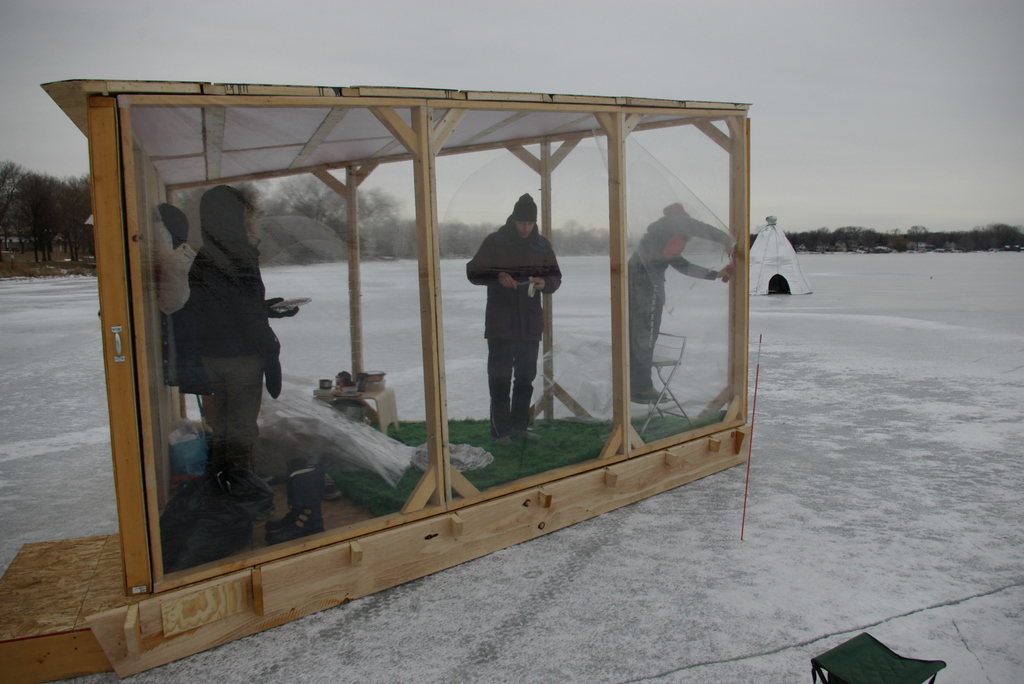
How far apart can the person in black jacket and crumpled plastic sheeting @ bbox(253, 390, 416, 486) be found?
0.06 m

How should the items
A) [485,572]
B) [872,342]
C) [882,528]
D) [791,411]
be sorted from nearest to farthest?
1. [485,572]
2. [882,528]
3. [791,411]
4. [872,342]

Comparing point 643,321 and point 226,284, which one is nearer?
point 226,284

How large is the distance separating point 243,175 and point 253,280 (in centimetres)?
50

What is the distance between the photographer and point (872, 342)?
10.8 metres

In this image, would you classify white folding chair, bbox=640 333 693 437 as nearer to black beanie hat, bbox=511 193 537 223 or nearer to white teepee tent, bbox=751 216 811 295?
black beanie hat, bbox=511 193 537 223

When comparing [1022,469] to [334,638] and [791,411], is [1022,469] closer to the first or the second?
[791,411]

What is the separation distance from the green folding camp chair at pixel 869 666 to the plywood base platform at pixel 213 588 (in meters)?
1.84

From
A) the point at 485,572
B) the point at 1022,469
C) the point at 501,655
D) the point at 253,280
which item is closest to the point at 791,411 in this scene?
the point at 1022,469

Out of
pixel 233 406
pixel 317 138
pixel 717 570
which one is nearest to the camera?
pixel 233 406

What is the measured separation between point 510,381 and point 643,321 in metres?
1.04

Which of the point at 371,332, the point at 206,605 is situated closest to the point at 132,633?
the point at 206,605

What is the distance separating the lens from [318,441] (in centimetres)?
318

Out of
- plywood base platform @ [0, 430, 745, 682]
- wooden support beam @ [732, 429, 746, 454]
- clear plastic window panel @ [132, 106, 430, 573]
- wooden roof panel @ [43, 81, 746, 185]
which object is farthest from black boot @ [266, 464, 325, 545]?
wooden support beam @ [732, 429, 746, 454]

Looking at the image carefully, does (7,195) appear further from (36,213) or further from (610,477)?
(610,477)
